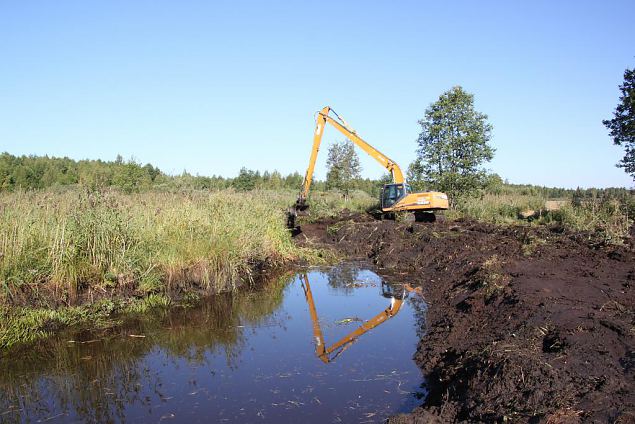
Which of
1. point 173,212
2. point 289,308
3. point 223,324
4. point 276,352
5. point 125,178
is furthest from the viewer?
point 125,178

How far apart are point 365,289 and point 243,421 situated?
259 inches

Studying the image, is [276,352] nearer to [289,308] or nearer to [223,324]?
[223,324]

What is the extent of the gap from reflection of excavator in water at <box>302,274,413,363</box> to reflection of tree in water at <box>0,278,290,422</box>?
115cm

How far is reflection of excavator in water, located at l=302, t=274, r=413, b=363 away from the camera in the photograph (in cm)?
706

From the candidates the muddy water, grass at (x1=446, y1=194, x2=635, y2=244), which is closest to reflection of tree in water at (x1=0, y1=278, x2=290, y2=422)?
the muddy water

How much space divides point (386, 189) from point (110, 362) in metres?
16.2

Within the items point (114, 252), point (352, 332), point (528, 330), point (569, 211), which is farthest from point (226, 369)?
point (569, 211)

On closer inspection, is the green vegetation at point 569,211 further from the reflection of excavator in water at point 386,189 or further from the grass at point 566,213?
the reflection of excavator in water at point 386,189

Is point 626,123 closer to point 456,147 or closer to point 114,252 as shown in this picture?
point 456,147

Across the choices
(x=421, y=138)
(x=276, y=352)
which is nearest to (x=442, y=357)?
(x=276, y=352)

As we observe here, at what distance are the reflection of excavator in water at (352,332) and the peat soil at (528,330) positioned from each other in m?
0.68

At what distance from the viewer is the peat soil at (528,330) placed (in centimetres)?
416

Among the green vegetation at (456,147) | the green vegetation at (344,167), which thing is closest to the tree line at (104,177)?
the green vegetation at (344,167)

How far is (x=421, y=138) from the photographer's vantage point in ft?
91.2
